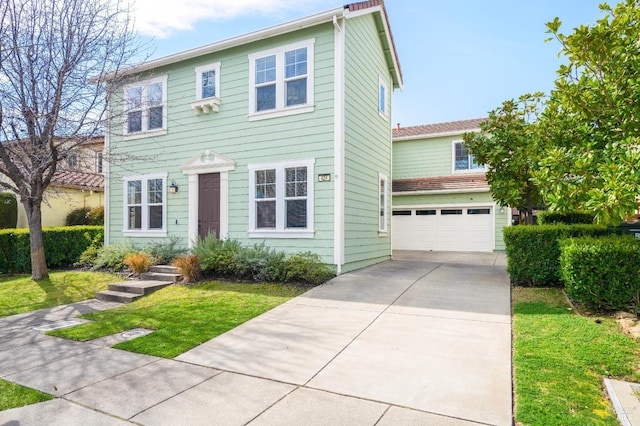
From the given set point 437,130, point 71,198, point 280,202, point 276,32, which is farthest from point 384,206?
point 71,198

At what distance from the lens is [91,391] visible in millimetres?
3590

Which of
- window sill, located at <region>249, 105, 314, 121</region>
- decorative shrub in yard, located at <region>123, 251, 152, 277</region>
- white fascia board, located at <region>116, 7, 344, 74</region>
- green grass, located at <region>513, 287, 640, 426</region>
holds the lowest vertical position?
green grass, located at <region>513, 287, 640, 426</region>

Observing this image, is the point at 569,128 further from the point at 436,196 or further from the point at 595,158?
the point at 436,196

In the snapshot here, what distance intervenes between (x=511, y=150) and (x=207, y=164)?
7696mm

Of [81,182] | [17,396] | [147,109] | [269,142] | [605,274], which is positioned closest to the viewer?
[17,396]

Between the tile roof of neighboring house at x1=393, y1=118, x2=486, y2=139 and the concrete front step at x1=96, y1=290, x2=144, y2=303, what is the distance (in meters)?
14.0

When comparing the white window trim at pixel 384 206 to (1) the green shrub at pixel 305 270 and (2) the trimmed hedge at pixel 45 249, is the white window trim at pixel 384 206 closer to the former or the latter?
(1) the green shrub at pixel 305 270

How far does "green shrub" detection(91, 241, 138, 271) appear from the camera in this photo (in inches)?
423

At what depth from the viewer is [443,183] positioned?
16.5 meters

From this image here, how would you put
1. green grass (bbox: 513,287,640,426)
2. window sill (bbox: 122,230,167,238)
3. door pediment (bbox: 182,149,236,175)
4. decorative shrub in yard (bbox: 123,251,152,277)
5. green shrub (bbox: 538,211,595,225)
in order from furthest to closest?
window sill (bbox: 122,230,167,238) < door pediment (bbox: 182,149,236,175) < decorative shrub in yard (bbox: 123,251,152,277) < green shrub (bbox: 538,211,595,225) < green grass (bbox: 513,287,640,426)

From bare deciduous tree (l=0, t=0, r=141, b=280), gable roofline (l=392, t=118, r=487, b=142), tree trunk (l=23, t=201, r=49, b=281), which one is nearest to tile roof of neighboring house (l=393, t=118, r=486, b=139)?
gable roofline (l=392, t=118, r=487, b=142)

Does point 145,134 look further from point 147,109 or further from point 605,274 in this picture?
point 605,274


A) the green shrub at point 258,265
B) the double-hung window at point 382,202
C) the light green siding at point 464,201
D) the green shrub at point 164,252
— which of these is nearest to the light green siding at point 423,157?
the light green siding at point 464,201

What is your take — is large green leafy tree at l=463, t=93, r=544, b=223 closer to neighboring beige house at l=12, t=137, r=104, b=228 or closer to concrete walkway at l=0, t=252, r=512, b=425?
concrete walkway at l=0, t=252, r=512, b=425
